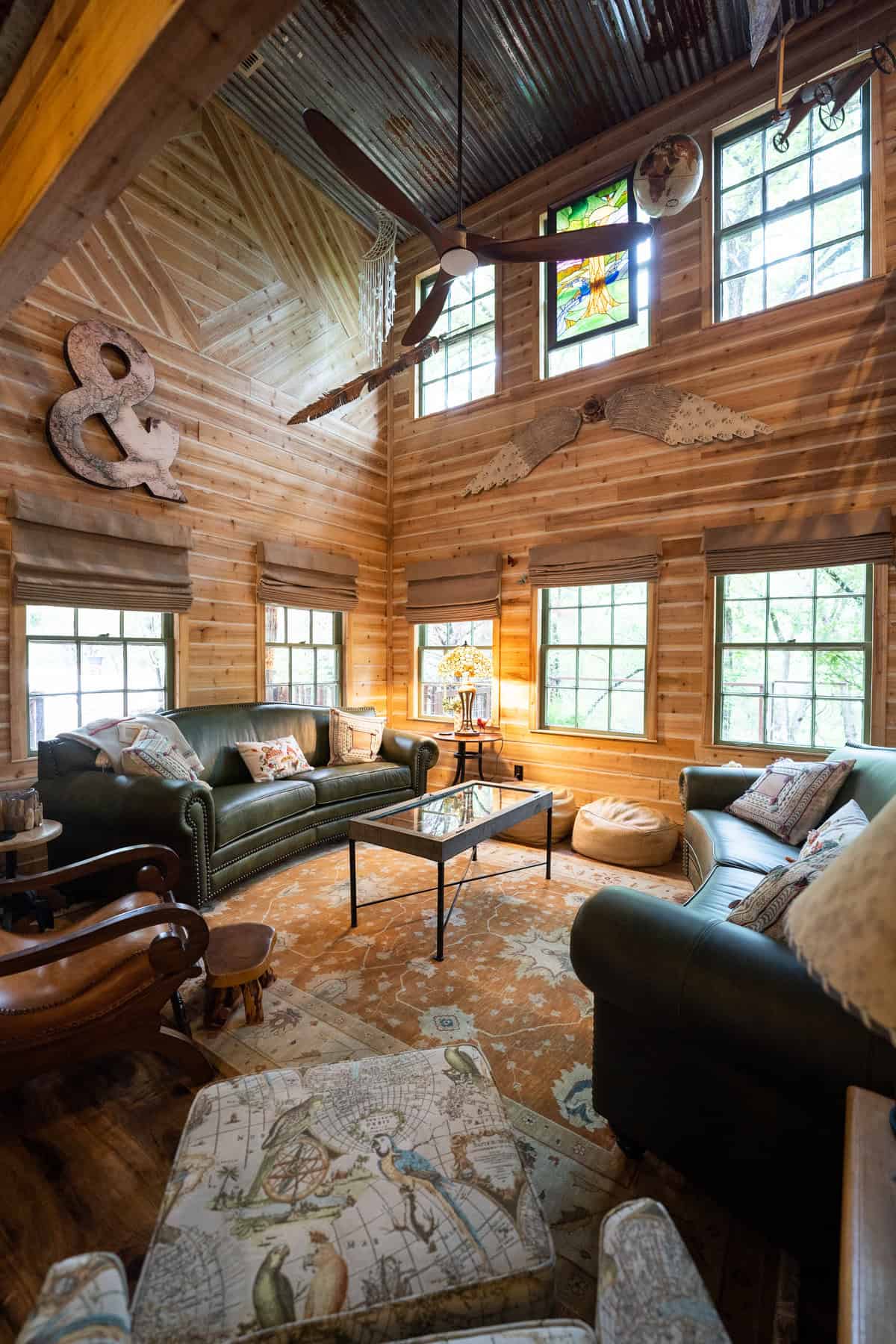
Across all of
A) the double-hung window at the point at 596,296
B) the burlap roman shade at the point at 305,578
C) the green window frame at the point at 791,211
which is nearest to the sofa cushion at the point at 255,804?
the burlap roman shade at the point at 305,578

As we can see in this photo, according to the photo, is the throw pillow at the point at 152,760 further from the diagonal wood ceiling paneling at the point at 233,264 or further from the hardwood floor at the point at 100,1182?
the diagonal wood ceiling paneling at the point at 233,264

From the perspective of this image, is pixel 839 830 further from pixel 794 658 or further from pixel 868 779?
pixel 794 658

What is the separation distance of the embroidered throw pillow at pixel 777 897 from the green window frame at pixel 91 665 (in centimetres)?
387

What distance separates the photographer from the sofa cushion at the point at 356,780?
4.06 metres

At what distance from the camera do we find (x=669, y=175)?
2557 millimetres

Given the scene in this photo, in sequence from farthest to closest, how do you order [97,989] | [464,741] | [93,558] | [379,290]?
[464,741]
[379,290]
[93,558]
[97,989]

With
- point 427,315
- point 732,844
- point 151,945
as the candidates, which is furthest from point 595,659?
point 151,945

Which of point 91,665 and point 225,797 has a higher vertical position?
point 91,665

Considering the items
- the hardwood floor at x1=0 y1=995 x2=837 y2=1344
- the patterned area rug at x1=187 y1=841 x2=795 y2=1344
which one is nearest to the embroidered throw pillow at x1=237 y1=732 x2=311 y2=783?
the patterned area rug at x1=187 y1=841 x2=795 y2=1344

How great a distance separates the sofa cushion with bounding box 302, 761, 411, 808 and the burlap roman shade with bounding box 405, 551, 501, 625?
1.67 metres

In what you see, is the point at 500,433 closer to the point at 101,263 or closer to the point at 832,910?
the point at 101,263

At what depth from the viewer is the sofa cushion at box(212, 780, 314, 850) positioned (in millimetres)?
3240

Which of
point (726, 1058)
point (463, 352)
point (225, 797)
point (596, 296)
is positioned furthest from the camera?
point (463, 352)

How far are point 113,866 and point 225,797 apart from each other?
51.9 inches
